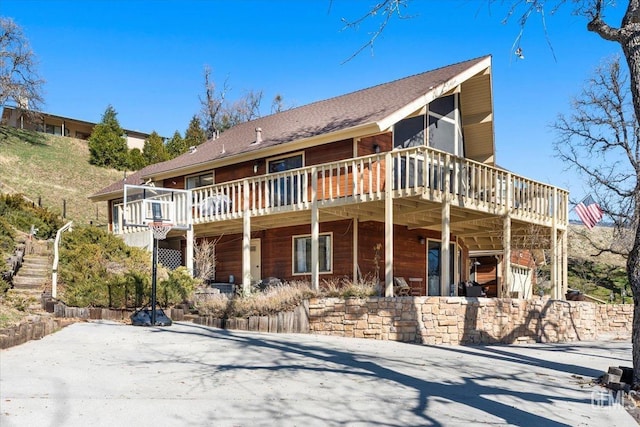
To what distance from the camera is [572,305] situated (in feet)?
59.0

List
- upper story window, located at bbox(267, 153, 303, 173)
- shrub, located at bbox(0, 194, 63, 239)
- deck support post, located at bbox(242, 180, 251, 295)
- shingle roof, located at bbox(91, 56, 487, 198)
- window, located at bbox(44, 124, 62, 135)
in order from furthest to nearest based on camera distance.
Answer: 1. window, located at bbox(44, 124, 62, 135)
2. shrub, located at bbox(0, 194, 63, 239)
3. upper story window, located at bbox(267, 153, 303, 173)
4. deck support post, located at bbox(242, 180, 251, 295)
5. shingle roof, located at bbox(91, 56, 487, 198)

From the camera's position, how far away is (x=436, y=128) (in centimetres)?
2097

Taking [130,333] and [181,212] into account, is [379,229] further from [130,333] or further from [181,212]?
[130,333]

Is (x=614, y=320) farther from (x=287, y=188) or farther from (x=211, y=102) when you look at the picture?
(x=211, y=102)

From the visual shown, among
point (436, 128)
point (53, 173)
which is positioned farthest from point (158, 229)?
point (53, 173)

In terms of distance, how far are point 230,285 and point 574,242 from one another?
2444 cm

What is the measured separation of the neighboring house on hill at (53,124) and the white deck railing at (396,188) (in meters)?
33.1

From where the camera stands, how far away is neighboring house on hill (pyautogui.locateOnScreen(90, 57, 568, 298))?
17.0 meters

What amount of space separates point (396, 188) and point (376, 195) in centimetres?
55

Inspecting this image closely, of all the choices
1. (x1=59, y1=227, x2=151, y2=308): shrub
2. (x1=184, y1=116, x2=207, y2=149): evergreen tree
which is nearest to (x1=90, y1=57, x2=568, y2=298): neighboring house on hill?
(x1=59, y1=227, x2=151, y2=308): shrub

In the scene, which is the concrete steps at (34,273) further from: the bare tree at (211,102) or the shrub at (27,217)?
the bare tree at (211,102)

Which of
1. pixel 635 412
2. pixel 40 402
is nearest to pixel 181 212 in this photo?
pixel 40 402

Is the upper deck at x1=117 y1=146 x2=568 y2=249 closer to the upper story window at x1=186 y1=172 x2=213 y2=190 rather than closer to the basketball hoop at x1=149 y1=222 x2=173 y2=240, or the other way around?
the upper story window at x1=186 y1=172 x2=213 y2=190

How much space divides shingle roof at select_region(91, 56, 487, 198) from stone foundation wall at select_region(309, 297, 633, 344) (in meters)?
5.22
